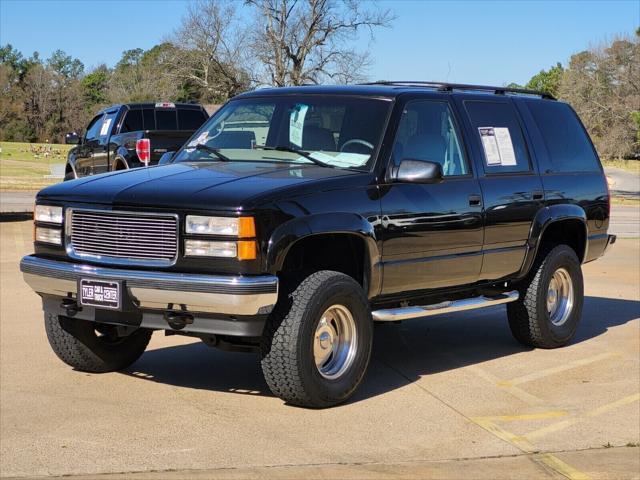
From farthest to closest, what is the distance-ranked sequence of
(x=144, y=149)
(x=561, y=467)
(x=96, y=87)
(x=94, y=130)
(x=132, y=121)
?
(x=96, y=87)
(x=94, y=130)
(x=132, y=121)
(x=144, y=149)
(x=561, y=467)

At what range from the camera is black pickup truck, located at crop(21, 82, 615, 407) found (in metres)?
5.92

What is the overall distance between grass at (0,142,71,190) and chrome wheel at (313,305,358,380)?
2540 centimetres

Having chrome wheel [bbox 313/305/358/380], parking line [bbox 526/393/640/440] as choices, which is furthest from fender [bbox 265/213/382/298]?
parking line [bbox 526/393/640/440]

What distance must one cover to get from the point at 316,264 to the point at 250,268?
992mm

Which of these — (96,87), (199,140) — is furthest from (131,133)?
(96,87)

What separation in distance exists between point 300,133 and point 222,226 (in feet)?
5.38

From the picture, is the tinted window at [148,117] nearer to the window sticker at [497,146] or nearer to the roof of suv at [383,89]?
the roof of suv at [383,89]

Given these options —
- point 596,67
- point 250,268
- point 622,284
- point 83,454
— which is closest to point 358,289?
point 250,268

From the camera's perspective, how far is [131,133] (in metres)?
18.7

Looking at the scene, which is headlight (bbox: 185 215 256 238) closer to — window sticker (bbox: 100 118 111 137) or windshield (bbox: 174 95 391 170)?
windshield (bbox: 174 95 391 170)

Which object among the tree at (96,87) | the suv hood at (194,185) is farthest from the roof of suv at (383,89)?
the tree at (96,87)

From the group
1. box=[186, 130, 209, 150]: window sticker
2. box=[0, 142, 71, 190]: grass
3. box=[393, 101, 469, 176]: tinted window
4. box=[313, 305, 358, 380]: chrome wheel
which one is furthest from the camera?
box=[0, 142, 71, 190]: grass

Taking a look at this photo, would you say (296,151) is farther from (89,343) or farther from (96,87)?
(96,87)

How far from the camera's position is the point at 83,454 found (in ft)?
17.4
